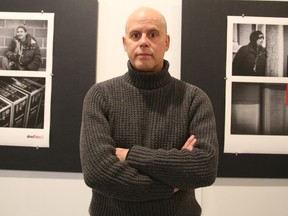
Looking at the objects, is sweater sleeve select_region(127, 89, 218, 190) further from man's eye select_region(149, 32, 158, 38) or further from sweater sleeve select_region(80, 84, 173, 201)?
man's eye select_region(149, 32, 158, 38)

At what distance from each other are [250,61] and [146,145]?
39.3 inches

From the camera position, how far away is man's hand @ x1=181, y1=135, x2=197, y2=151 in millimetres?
1190

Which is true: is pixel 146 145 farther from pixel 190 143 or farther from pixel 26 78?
pixel 26 78

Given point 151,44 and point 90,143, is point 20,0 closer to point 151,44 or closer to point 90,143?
point 151,44

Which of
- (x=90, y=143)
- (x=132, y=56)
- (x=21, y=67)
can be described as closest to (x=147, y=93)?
(x=132, y=56)

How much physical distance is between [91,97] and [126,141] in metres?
0.26

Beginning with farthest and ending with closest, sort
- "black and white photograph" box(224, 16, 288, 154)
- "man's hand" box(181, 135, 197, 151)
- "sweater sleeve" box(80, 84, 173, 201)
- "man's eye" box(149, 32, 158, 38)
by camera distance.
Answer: "black and white photograph" box(224, 16, 288, 154), "man's eye" box(149, 32, 158, 38), "man's hand" box(181, 135, 197, 151), "sweater sleeve" box(80, 84, 173, 201)

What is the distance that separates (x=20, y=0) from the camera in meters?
1.82

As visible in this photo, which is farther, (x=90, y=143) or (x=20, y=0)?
(x=20, y=0)

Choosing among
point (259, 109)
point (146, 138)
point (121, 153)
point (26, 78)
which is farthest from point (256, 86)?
point (26, 78)

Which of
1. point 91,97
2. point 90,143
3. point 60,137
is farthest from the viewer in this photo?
point 60,137

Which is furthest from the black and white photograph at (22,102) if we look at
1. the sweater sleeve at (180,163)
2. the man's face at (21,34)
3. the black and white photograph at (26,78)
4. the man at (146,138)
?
the sweater sleeve at (180,163)

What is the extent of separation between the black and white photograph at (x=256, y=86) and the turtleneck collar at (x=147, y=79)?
65 cm

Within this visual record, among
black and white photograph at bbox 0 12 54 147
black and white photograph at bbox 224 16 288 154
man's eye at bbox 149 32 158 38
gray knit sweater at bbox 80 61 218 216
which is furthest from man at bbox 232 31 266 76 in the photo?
black and white photograph at bbox 0 12 54 147
